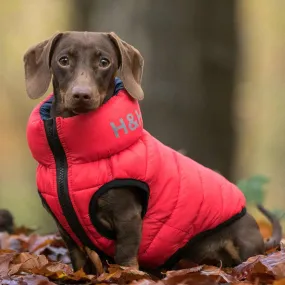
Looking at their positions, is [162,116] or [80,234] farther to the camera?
[162,116]

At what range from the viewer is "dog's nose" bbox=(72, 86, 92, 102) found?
4.16m

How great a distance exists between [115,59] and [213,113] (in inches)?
141

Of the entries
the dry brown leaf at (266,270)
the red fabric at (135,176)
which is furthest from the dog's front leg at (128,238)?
the dry brown leaf at (266,270)

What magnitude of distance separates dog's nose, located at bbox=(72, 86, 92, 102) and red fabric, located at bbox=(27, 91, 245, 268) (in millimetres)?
168

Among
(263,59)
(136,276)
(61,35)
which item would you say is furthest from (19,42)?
(136,276)

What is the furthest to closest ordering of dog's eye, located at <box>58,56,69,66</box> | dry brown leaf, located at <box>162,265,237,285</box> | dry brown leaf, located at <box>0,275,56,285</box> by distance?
dog's eye, located at <box>58,56,69,66</box>
dry brown leaf, located at <box>0,275,56,285</box>
dry brown leaf, located at <box>162,265,237,285</box>

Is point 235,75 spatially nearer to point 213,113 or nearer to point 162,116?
point 213,113

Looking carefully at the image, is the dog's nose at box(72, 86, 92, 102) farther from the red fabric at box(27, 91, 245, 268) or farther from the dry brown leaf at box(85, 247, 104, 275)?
the dry brown leaf at box(85, 247, 104, 275)

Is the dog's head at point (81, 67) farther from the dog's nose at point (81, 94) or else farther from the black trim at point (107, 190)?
the black trim at point (107, 190)

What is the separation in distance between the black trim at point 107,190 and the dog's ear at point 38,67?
0.76 meters

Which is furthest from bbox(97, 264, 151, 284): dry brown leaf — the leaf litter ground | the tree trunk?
the tree trunk

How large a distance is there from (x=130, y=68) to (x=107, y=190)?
86cm

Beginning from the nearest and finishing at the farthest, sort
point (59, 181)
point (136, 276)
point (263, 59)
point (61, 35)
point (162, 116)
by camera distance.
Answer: point (136, 276)
point (59, 181)
point (61, 35)
point (162, 116)
point (263, 59)

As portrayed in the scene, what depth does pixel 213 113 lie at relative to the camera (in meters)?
8.02
